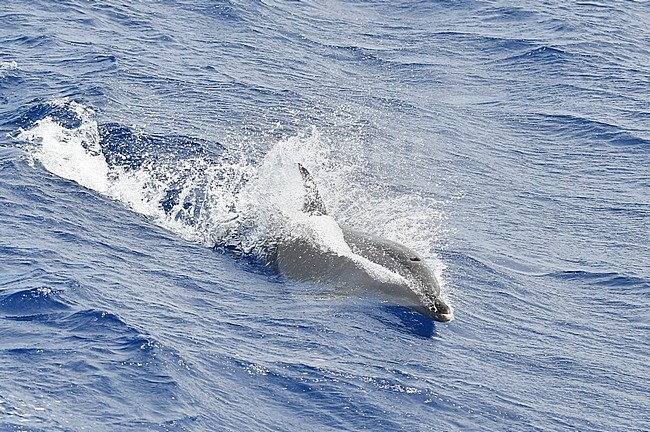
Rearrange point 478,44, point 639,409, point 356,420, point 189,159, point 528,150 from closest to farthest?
point 356,420
point 639,409
point 189,159
point 528,150
point 478,44

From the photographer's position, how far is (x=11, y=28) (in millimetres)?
27906

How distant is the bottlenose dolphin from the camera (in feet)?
53.6

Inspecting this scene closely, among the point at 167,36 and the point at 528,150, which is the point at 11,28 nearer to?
the point at 167,36

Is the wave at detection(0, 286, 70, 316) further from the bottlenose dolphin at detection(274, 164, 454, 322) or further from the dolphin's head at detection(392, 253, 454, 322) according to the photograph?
the dolphin's head at detection(392, 253, 454, 322)

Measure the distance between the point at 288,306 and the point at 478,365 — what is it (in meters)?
2.95

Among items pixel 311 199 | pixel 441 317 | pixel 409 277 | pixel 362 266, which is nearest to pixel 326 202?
pixel 311 199

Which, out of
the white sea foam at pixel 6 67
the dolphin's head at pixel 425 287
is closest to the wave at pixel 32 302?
the dolphin's head at pixel 425 287

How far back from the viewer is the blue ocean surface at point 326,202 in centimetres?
1420

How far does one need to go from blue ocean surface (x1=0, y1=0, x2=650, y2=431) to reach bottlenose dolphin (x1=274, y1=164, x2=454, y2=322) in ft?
0.79

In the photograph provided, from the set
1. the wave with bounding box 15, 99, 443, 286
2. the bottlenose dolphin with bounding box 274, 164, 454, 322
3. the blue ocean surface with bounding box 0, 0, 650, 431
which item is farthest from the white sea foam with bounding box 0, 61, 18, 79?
the bottlenose dolphin with bounding box 274, 164, 454, 322

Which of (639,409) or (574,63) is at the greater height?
(574,63)

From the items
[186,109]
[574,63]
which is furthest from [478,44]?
[186,109]

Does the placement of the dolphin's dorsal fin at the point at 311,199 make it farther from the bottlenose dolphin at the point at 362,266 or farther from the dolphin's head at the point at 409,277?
the dolphin's head at the point at 409,277

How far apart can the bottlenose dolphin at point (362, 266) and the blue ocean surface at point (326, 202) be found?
0.24 m
